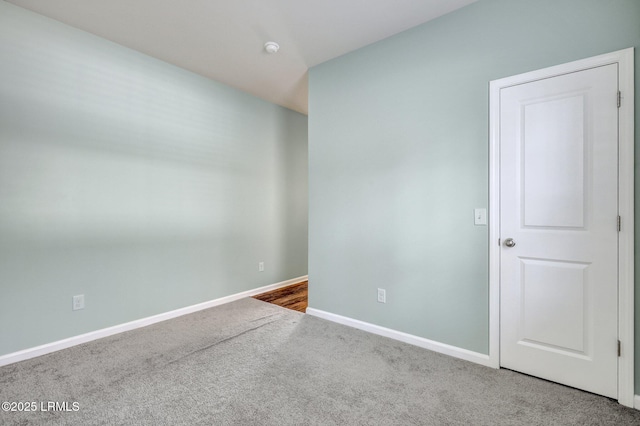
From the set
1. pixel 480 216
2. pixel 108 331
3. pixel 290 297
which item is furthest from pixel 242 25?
pixel 290 297

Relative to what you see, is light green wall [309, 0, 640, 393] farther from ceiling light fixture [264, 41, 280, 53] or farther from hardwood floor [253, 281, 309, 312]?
ceiling light fixture [264, 41, 280, 53]

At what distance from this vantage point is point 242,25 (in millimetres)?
2393

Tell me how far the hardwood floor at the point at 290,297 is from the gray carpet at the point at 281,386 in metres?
0.90

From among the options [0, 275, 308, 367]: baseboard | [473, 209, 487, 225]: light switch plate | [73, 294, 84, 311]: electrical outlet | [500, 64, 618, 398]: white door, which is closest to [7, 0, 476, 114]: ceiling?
[500, 64, 618, 398]: white door

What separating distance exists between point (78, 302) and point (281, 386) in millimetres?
1941

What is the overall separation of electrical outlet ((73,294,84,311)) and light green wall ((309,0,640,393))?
2087mm

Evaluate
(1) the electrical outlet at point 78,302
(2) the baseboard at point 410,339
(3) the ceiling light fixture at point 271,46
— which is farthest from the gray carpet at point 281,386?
(3) the ceiling light fixture at point 271,46

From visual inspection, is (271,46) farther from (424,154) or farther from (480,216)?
(480,216)

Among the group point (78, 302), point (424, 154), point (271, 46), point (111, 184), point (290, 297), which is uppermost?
point (271, 46)

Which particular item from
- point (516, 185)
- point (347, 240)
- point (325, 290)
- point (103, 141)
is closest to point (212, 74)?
point (103, 141)

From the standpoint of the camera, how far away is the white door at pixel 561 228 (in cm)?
169

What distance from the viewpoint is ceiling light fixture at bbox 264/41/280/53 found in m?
2.63

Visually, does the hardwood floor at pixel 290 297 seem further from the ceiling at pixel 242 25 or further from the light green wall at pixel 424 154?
the ceiling at pixel 242 25

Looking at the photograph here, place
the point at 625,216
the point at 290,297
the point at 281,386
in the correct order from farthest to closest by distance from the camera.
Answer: the point at 290,297 → the point at 281,386 → the point at 625,216
